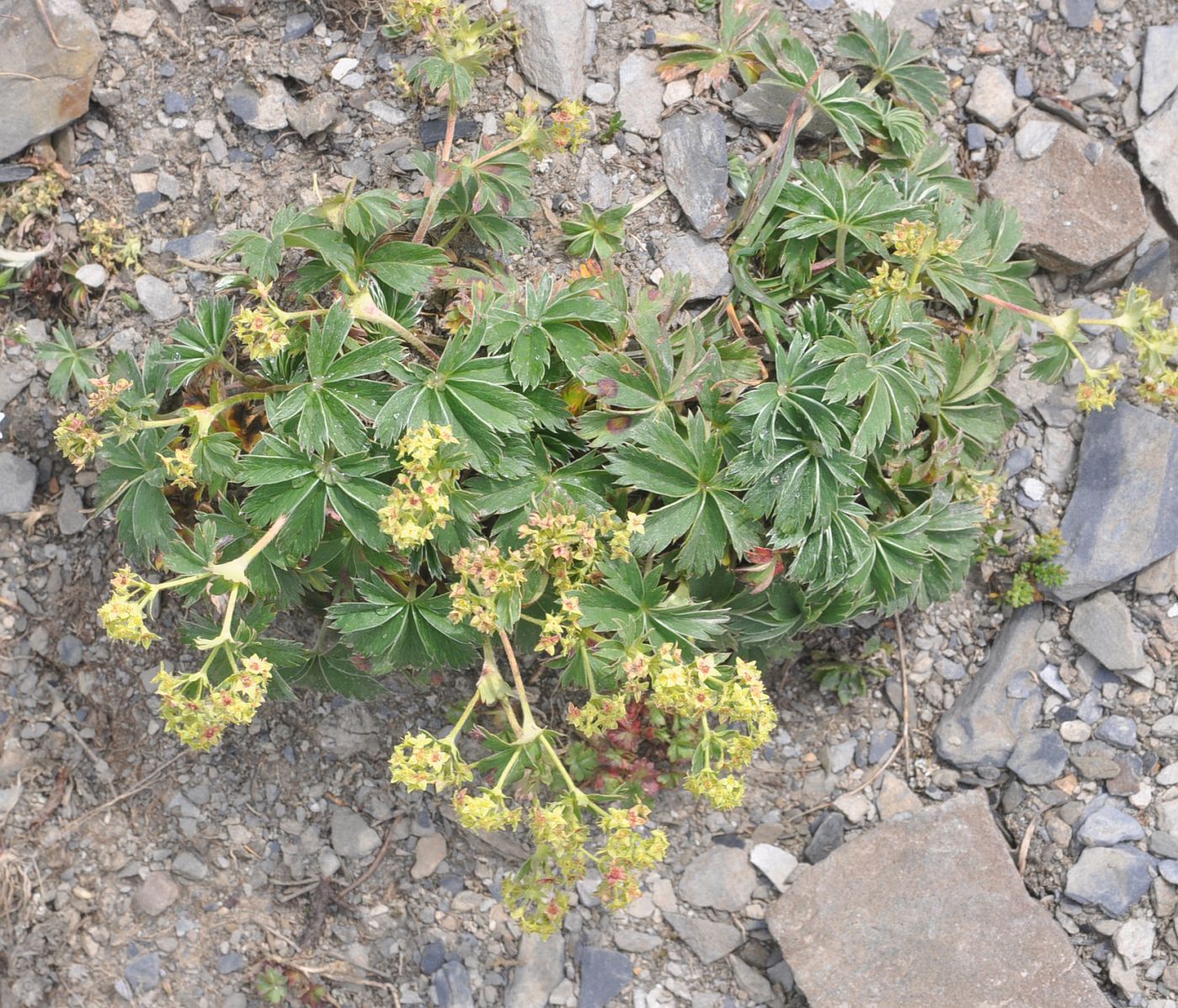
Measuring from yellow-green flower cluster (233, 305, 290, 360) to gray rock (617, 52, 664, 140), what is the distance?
146 cm

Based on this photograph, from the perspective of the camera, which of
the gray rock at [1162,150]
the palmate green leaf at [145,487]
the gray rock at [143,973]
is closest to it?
the palmate green leaf at [145,487]

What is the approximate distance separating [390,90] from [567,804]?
91.9 inches

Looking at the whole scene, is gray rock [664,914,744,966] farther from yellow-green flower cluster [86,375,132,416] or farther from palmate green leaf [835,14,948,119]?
palmate green leaf [835,14,948,119]

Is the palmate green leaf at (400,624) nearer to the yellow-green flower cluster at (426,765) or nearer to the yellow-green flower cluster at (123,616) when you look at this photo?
the yellow-green flower cluster at (426,765)

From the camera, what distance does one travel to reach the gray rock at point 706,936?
11.6 ft

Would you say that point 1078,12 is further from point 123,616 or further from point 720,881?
point 123,616

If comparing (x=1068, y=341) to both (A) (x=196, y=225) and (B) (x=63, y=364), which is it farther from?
(B) (x=63, y=364)

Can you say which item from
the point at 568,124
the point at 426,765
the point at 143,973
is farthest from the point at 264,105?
→ the point at 143,973

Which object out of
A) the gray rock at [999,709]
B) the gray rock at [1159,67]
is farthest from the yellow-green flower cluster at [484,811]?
the gray rock at [1159,67]

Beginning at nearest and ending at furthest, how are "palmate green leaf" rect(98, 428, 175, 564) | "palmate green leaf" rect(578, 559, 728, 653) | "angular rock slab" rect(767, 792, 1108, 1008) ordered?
"palmate green leaf" rect(578, 559, 728, 653)
"palmate green leaf" rect(98, 428, 175, 564)
"angular rock slab" rect(767, 792, 1108, 1008)

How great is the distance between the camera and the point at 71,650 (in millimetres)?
3746

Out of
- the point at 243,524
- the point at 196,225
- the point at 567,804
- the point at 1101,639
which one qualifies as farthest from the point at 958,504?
the point at 196,225

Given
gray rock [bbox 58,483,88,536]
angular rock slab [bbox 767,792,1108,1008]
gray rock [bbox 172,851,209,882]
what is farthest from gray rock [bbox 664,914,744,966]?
gray rock [bbox 58,483,88,536]

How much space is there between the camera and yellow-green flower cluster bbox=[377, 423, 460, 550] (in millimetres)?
2434
